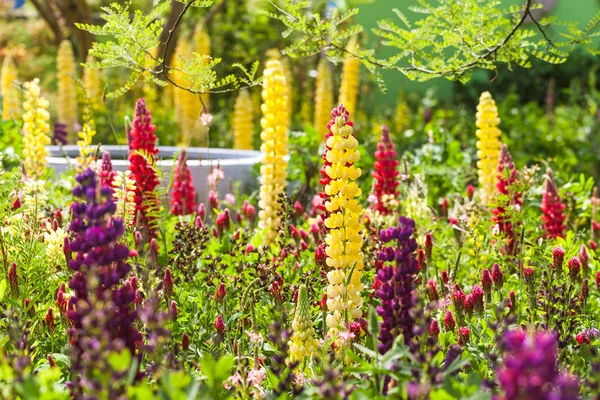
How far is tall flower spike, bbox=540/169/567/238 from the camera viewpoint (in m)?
4.14

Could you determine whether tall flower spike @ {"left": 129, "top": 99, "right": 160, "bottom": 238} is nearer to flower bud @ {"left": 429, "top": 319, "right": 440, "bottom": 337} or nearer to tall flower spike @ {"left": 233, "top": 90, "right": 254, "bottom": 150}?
flower bud @ {"left": 429, "top": 319, "right": 440, "bottom": 337}

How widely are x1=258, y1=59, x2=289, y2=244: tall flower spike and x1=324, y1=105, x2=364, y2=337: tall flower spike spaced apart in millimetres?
1533

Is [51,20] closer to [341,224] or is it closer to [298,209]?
[298,209]

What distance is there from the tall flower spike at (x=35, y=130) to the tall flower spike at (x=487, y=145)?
2585mm

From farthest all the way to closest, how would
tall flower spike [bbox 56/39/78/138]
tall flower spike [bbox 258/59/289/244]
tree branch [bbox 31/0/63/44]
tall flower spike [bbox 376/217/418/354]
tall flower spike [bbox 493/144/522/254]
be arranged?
tree branch [bbox 31/0/63/44], tall flower spike [bbox 56/39/78/138], tall flower spike [bbox 258/59/289/244], tall flower spike [bbox 493/144/522/254], tall flower spike [bbox 376/217/418/354]

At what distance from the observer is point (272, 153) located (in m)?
4.43

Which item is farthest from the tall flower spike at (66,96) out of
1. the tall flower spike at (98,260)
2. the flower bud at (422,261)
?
the tall flower spike at (98,260)

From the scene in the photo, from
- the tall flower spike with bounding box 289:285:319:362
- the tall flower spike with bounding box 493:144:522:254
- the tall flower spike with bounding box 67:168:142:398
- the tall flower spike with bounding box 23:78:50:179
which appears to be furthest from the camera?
the tall flower spike with bounding box 23:78:50:179

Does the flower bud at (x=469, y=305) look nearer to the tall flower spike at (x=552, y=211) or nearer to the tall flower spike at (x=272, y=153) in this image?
the tall flower spike at (x=552, y=211)

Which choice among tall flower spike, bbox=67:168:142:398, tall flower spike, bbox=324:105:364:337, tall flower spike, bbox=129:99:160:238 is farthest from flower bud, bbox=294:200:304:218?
tall flower spike, bbox=67:168:142:398

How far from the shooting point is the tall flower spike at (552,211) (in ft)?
13.6

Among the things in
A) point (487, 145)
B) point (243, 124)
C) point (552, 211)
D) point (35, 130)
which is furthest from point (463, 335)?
point (243, 124)

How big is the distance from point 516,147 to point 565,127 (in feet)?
4.81

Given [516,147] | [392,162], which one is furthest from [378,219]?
[516,147]
